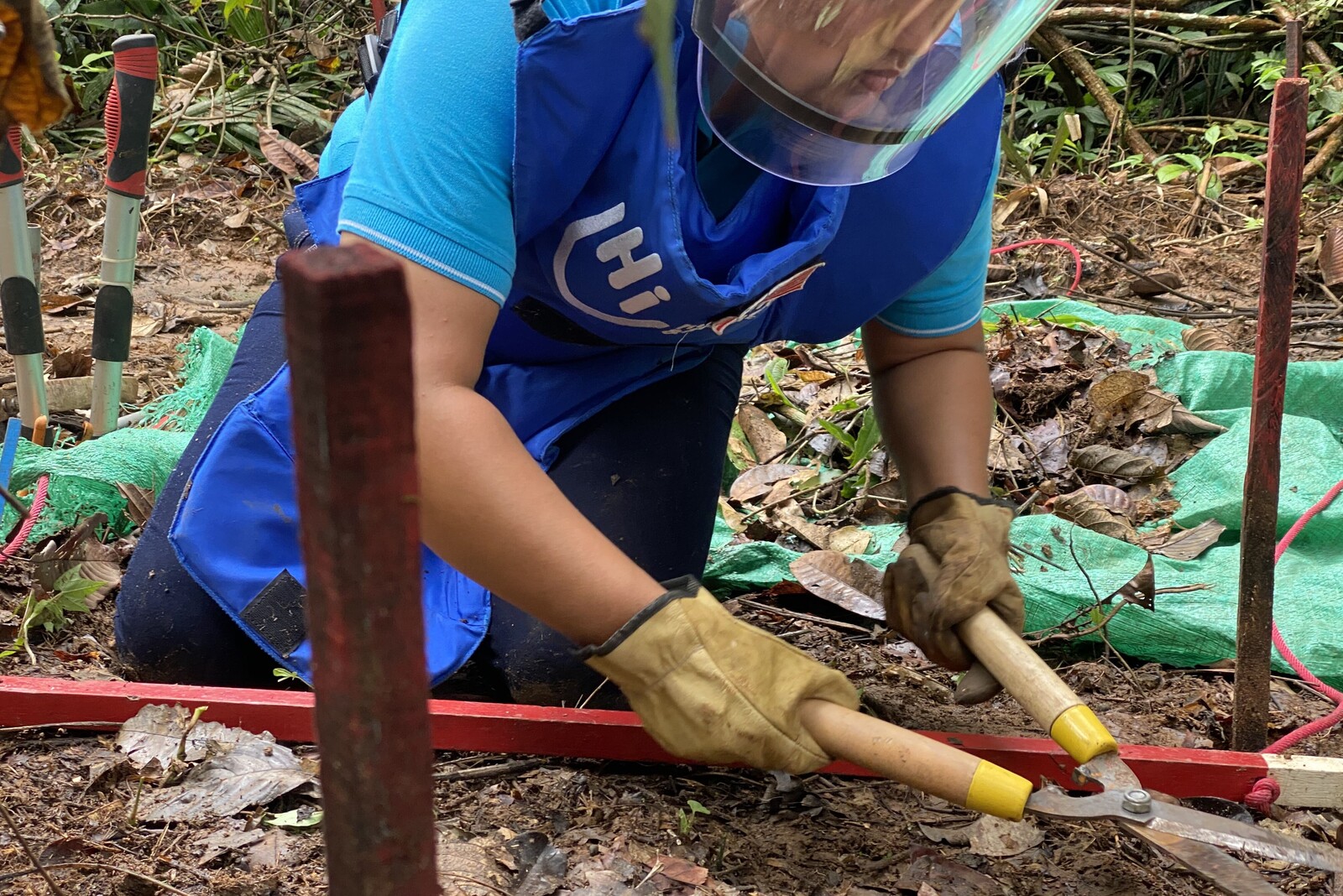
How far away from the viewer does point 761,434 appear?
9.57 feet

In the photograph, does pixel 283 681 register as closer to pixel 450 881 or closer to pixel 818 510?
pixel 450 881

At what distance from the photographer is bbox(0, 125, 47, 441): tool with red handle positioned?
6.68 ft

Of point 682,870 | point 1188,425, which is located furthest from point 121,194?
point 1188,425

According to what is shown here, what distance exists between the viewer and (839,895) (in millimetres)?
1452

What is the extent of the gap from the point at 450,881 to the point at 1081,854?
2.62 ft

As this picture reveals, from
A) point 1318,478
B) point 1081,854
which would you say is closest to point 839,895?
point 1081,854

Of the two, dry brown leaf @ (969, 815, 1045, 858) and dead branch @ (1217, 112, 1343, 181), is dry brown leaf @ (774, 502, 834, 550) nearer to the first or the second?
dry brown leaf @ (969, 815, 1045, 858)

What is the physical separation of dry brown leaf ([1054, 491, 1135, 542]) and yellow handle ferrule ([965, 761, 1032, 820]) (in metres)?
1.24

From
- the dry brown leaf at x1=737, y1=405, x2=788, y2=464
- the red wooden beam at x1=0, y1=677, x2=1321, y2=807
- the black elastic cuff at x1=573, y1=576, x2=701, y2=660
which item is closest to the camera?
the black elastic cuff at x1=573, y1=576, x2=701, y2=660

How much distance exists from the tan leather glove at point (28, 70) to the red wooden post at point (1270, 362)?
50.9 inches

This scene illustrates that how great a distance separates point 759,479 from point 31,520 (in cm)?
148

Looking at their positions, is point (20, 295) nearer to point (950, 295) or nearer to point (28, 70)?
point (28, 70)

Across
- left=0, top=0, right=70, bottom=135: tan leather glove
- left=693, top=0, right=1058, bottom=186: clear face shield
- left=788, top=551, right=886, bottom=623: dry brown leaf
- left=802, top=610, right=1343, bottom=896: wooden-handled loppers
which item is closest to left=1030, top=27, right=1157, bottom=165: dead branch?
left=788, top=551, right=886, bottom=623: dry brown leaf

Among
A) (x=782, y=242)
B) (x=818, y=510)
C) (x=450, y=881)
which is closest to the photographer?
(x=450, y=881)
